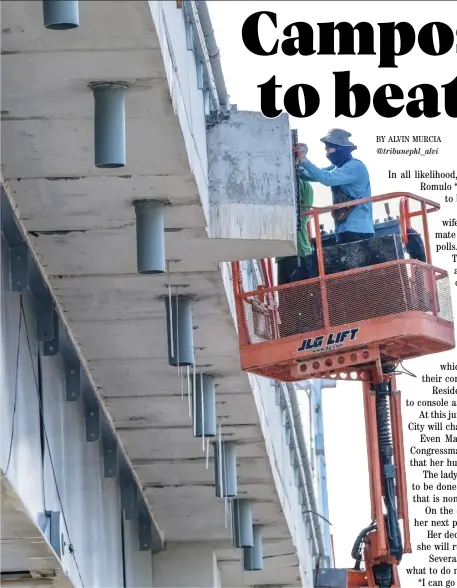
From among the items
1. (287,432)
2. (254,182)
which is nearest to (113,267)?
(254,182)

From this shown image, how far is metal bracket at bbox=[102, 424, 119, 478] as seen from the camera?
21344 millimetres

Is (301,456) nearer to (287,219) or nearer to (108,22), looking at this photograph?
(287,219)

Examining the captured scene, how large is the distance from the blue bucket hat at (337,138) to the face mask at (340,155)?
73 millimetres

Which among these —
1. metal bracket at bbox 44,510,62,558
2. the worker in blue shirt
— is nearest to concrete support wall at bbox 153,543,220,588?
the worker in blue shirt

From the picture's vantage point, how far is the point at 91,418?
19.9 m

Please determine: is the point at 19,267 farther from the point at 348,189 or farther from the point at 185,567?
the point at 185,567

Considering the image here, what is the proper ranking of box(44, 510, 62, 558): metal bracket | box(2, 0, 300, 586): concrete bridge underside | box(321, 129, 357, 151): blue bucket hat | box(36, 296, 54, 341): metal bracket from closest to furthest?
box(2, 0, 300, 586): concrete bridge underside, box(44, 510, 62, 558): metal bracket, box(36, 296, 54, 341): metal bracket, box(321, 129, 357, 151): blue bucket hat

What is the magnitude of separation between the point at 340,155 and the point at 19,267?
569 cm

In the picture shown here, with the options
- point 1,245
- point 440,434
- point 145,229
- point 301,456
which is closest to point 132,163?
point 145,229

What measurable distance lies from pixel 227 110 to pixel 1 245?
2.68 meters

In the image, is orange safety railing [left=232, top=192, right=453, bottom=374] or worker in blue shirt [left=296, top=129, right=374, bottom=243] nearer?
orange safety railing [left=232, top=192, right=453, bottom=374]

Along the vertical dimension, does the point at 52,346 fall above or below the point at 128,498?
above

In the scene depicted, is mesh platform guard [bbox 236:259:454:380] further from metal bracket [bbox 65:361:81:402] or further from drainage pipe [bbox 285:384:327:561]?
drainage pipe [bbox 285:384:327:561]

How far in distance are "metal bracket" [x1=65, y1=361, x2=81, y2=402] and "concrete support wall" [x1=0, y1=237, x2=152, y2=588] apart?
0.40 ft
